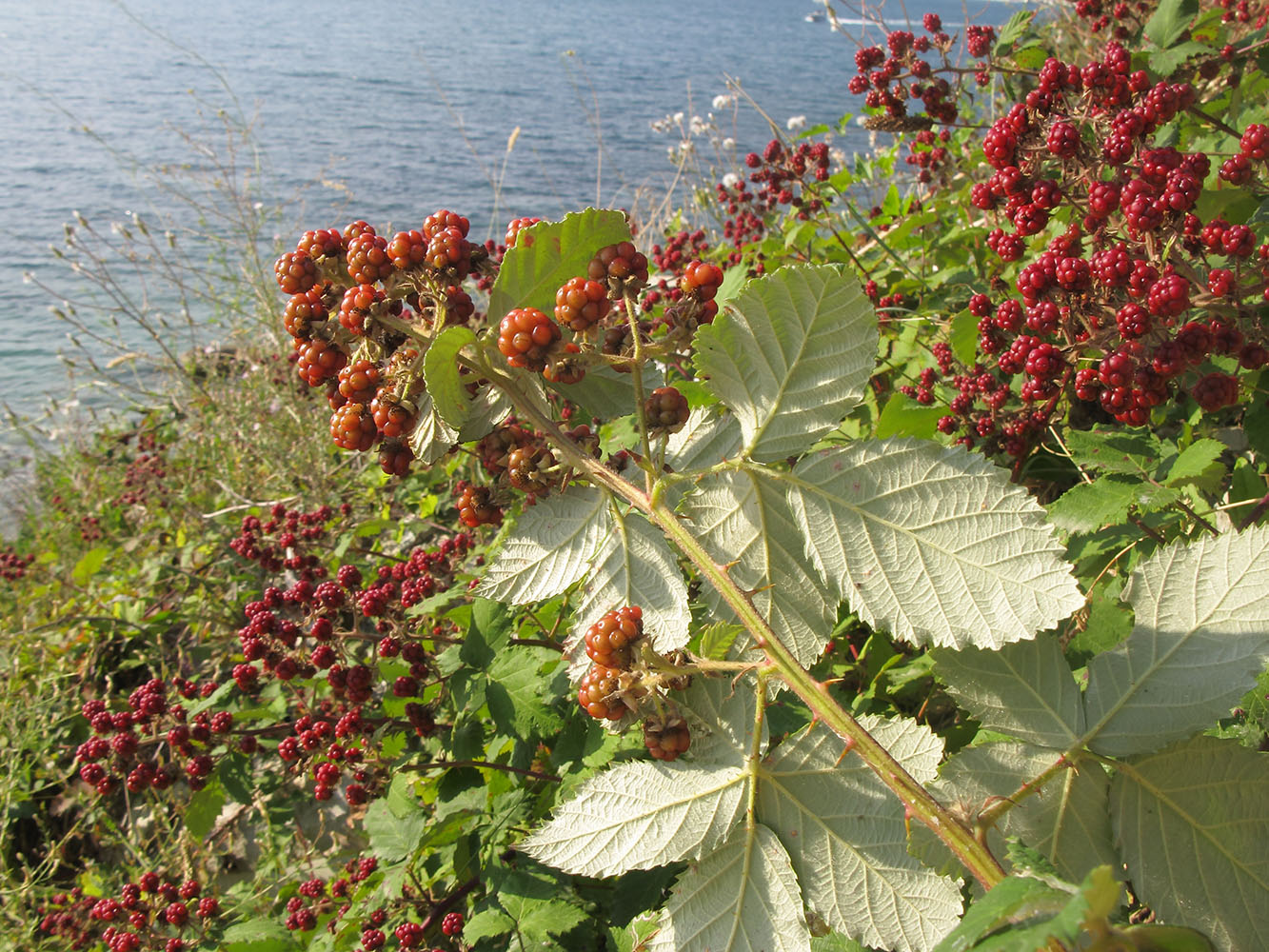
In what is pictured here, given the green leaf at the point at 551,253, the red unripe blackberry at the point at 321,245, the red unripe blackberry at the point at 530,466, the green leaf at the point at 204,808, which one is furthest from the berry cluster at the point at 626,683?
the green leaf at the point at 204,808

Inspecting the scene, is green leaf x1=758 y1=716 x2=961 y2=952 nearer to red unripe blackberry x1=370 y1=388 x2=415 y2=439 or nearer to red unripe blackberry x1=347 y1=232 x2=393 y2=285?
red unripe blackberry x1=370 y1=388 x2=415 y2=439

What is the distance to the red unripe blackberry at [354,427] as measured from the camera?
3.42 feet

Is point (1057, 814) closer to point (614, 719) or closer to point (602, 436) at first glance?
point (614, 719)

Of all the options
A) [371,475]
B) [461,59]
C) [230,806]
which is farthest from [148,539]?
[461,59]

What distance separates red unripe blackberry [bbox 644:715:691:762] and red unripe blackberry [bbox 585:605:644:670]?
0.10m

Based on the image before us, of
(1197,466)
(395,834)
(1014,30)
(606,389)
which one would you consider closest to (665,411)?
(606,389)

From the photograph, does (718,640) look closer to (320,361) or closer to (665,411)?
(665,411)

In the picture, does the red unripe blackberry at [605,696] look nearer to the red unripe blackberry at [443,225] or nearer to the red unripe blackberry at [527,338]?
the red unripe blackberry at [527,338]

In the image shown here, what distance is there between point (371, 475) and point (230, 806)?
6.16ft

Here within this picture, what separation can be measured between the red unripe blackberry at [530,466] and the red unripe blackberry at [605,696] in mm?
264

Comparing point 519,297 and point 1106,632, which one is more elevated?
point 519,297

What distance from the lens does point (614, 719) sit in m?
0.94

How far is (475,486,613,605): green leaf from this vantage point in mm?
1040

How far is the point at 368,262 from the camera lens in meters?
1.05
